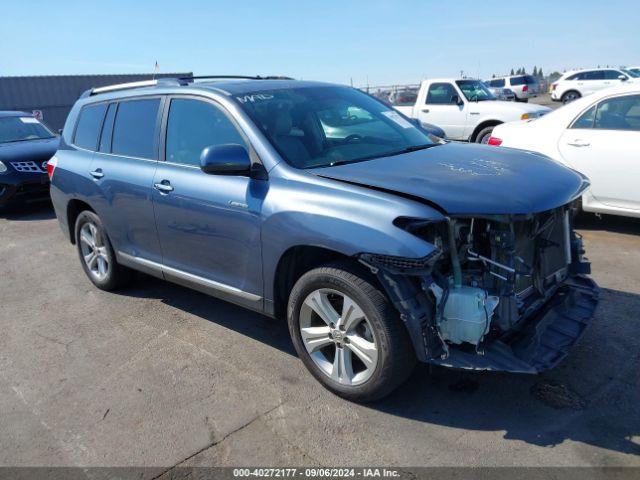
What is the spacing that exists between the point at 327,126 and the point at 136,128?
169 centimetres

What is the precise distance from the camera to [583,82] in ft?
87.2

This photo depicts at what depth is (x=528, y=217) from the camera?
2945 mm

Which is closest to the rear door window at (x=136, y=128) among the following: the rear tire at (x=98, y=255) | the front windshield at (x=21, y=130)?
the rear tire at (x=98, y=255)

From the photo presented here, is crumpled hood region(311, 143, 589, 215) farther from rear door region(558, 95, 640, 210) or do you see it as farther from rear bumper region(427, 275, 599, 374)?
rear door region(558, 95, 640, 210)

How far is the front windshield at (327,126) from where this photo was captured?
3.73 m

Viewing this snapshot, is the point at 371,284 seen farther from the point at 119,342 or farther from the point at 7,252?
the point at 7,252

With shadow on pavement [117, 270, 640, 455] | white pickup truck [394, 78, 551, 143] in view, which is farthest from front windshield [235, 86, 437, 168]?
white pickup truck [394, 78, 551, 143]

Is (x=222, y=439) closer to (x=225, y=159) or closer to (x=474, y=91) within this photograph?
(x=225, y=159)

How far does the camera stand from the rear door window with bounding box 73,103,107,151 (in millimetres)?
5184

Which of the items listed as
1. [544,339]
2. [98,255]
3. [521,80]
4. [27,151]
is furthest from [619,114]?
[521,80]

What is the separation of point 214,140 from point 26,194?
6.80 metres

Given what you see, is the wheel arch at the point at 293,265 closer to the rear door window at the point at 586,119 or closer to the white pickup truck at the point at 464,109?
the rear door window at the point at 586,119

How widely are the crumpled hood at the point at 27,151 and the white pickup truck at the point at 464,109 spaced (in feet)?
26.0

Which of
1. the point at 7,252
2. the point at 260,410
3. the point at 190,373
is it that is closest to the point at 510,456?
the point at 260,410
